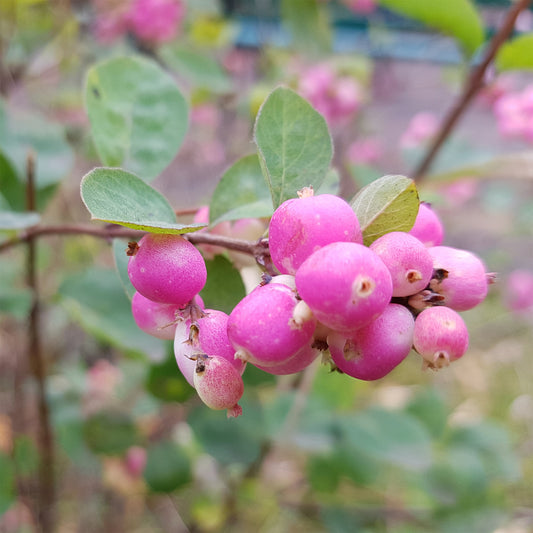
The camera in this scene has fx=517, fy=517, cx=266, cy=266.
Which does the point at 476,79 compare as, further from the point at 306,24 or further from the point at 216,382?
the point at 216,382

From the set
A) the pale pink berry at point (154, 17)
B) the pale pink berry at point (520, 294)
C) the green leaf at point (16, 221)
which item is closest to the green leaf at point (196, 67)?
the pale pink berry at point (154, 17)

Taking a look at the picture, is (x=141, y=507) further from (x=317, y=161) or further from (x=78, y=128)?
(x=317, y=161)

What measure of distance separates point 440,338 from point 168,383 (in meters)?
0.59

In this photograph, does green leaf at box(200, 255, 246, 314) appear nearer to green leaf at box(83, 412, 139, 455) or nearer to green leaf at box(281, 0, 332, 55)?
green leaf at box(83, 412, 139, 455)

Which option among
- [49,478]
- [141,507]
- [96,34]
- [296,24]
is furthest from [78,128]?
[141,507]

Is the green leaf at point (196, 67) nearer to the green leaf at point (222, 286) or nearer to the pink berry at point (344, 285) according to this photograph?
the green leaf at point (222, 286)

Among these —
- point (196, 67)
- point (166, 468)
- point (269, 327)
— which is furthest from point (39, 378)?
point (196, 67)

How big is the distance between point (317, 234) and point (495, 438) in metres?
1.29

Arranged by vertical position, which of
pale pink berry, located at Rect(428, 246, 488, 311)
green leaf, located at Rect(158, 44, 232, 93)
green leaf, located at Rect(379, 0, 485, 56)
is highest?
green leaf, located at Rect(379, 0, 485, 56)

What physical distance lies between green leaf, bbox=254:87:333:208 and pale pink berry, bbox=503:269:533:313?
2.18 metres

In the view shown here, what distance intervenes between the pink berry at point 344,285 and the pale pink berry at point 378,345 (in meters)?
0.03

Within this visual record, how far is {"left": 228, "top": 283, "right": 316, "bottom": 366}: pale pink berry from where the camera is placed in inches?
10.2

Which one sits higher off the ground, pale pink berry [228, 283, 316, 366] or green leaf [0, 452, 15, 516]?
pale pink berry [228, 283, 316, 366]

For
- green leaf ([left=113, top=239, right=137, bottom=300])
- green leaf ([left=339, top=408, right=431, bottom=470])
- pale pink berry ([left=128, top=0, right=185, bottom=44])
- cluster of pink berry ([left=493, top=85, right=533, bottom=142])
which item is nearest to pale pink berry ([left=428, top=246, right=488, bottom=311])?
green leaf ([left=113, top=239, right=137, bottom=300])
